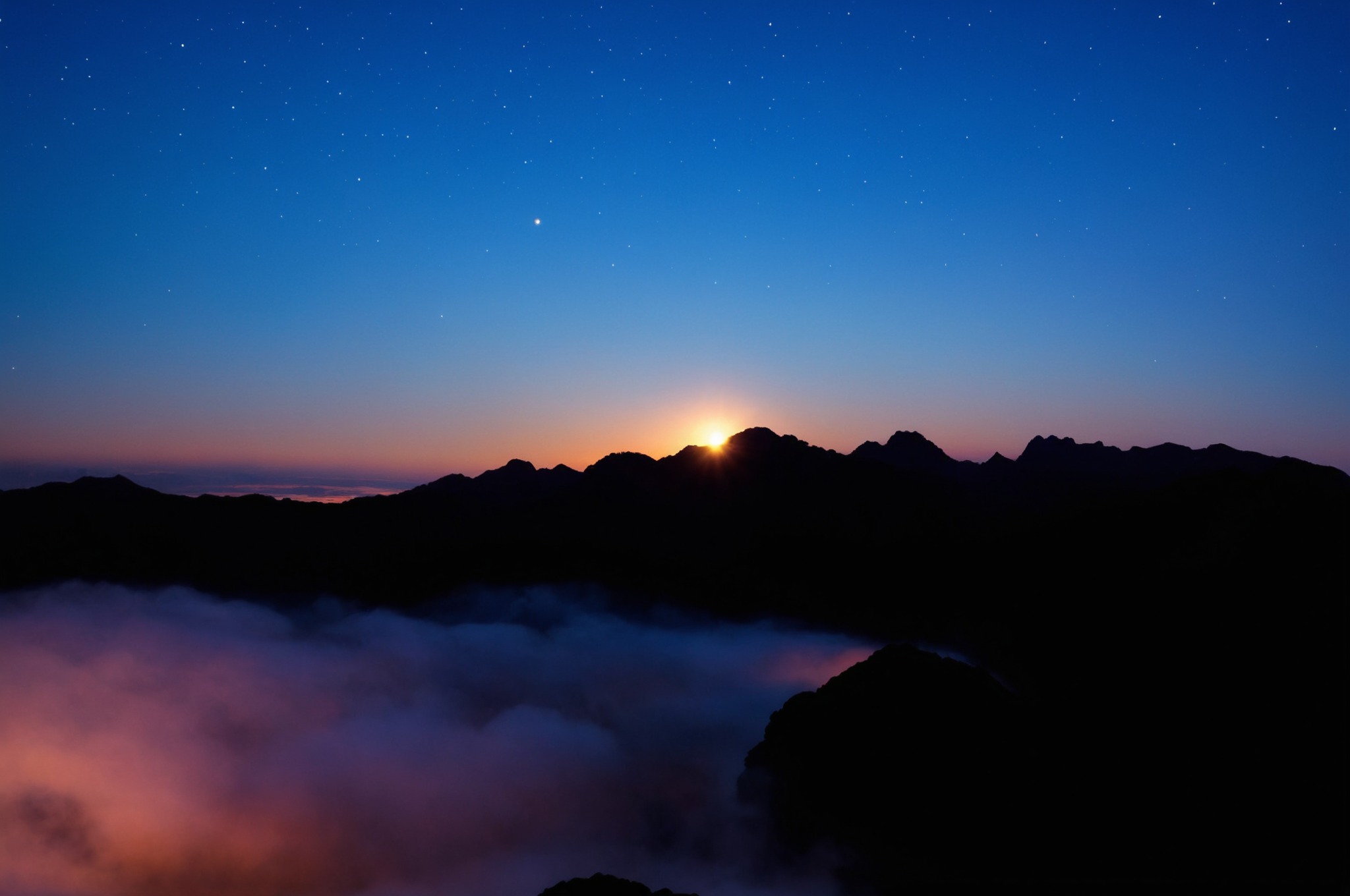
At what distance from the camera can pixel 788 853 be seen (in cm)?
7400

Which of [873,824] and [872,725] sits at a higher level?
[872,725]

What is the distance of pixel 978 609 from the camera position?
188125 mm

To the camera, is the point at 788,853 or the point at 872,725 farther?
the point at 788,853

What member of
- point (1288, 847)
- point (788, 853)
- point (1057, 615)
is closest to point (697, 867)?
point (788, 853)

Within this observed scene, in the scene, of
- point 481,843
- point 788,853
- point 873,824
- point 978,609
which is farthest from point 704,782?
point 873,824

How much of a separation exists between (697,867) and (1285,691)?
9604 cm

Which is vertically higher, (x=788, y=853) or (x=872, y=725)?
(x=872, y=725)

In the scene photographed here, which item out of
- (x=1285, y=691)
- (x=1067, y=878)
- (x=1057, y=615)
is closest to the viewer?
(x=1067, y=878)

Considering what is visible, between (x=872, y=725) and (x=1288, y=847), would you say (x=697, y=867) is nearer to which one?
(x=872, y=725)

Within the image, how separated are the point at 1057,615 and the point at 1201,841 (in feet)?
275

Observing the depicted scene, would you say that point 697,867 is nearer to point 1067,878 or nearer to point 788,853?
point 788,853

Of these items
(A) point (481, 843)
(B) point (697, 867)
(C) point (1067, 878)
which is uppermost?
(C) point (1067, 878)

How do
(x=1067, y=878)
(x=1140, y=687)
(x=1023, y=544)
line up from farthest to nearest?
(x=1023, y=544), (x=1140, y=687), (x=1067, y=878)

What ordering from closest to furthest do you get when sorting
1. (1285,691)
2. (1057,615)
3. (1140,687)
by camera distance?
(1285,691)
(1140,687)
(1057,615)
